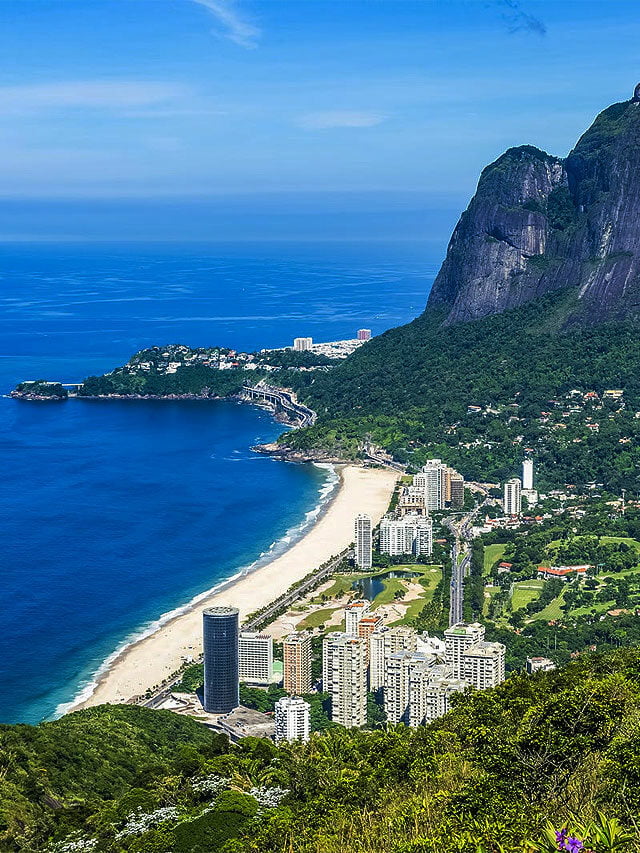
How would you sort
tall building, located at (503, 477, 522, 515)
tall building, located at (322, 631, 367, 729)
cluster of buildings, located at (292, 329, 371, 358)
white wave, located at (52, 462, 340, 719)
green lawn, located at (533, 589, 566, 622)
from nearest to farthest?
1. tall building, located at (322, 631, 367, 729)
2. white wave, located at (52, 462, 340, 719)
3. green lawn, located at (533, 589, 566, 622)
4. tall building, located at (503, 477, 522, 515)
5. cluster of buildings, located at (292, 329, 371, 358)

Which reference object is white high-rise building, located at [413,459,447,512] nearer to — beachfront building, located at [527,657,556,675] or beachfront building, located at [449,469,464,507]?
beachfront building, located at [449,469,464,507]

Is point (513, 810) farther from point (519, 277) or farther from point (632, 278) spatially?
point (519, 277)

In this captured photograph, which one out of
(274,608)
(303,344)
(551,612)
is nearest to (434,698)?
(551,612)

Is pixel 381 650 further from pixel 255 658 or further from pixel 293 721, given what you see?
pixel 293 721

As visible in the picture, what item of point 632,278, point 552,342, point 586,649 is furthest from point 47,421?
point 586,649

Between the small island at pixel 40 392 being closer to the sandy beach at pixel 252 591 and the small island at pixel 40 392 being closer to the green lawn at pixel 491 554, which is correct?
the sandy beach at pixel 252 591

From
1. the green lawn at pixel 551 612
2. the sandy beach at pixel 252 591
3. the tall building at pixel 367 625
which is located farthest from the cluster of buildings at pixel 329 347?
the tall building at pixel 367 625

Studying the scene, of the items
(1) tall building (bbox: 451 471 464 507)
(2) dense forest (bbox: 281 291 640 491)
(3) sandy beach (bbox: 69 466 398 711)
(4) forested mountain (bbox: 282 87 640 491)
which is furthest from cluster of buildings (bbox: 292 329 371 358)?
(1) tall building (bbox: 451 471 464 507)
